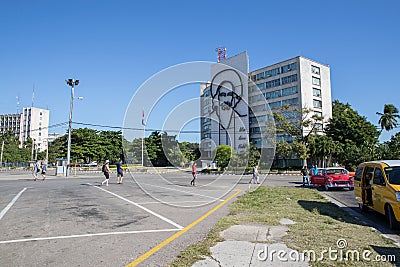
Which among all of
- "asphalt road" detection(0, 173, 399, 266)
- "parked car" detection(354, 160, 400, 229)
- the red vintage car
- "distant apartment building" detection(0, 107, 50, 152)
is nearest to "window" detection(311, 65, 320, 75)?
the red vintage car

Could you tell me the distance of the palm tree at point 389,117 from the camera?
194 ft

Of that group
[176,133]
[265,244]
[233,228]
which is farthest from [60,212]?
[176,133]

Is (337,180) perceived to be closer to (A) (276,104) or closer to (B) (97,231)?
(B) (97,231)

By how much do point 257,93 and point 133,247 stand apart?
6459 centimetres

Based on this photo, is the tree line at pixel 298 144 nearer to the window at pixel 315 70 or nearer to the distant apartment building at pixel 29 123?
the window at pixel 315 70

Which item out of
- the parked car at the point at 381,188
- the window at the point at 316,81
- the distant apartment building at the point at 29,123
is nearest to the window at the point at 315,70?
the window at the point at 316,81

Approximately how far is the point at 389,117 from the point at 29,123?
134571mm

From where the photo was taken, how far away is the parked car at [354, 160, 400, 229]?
6.77 metres

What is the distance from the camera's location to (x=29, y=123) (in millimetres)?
129375

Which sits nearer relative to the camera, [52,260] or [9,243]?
[52,260]

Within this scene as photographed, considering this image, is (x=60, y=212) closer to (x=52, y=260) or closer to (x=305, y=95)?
(x=52, y=260)

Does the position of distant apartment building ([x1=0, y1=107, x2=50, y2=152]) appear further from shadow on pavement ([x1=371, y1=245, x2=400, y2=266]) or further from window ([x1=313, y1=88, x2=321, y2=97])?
shadow on pavement ([x1=371, y1=245, x2=400, y2=266])

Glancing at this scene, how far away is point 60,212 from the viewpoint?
8.62m

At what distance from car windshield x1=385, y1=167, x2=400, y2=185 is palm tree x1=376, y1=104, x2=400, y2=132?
60.9 metres
